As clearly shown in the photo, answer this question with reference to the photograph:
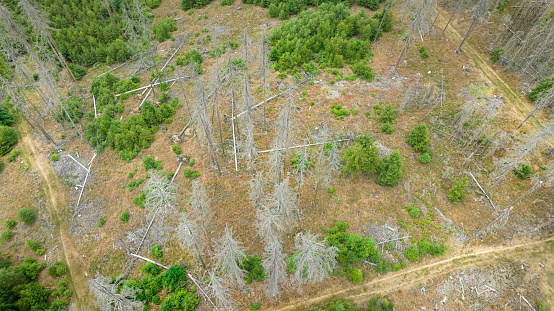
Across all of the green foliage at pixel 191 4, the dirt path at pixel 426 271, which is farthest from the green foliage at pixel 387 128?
the green foliage at pixel 191 4

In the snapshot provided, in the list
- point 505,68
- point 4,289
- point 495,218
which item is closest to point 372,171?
point 495,218

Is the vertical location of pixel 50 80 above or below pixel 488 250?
above

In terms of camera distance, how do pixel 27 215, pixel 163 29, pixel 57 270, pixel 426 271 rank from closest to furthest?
pixel 426 271 < pixel 57 270 < pixel 27 215 < pixel 163 29

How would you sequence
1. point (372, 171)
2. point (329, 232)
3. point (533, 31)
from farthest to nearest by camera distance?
point (533, 31) < point (372, 171) < point (329, 232)

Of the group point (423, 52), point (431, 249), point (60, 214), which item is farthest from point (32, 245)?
point (423, 52)

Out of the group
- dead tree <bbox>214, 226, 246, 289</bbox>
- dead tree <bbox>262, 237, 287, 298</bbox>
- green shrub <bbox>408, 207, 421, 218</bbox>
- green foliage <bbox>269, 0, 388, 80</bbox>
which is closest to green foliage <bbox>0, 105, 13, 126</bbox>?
green foliage <bbox>269, 0, 388, 80</bbox>

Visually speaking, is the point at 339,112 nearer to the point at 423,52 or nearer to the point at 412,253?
the point at 423,52

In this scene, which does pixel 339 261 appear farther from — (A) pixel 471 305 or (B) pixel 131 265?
(B) pixel 131 265
